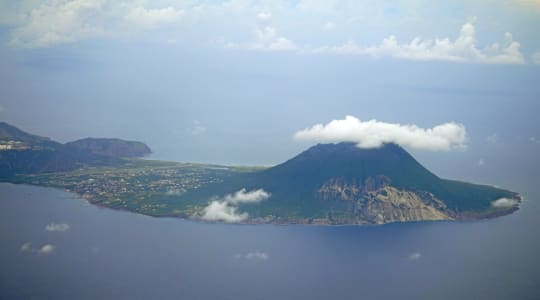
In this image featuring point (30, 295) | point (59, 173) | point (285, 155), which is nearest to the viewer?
point (30, 295)

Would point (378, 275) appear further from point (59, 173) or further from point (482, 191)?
point (59, 173)

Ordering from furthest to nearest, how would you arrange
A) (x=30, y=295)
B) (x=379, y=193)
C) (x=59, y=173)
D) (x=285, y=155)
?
(x=285, y=155) < (x=59, y=173) < (x=379, y=193) < (x=30, y=295)

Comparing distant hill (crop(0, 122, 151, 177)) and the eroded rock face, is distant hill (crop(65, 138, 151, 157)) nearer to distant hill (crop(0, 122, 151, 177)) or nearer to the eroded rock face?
distant hill (crop(0, 122, 151, 177))

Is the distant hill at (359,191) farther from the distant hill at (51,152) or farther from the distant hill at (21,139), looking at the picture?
the distant hill at (21,139)

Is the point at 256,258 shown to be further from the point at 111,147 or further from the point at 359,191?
the point at 111,147

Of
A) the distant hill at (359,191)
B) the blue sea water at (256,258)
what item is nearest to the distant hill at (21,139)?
the blue sea water at (256,258)

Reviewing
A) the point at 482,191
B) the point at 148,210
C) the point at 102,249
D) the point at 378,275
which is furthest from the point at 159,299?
the point at 482,191
